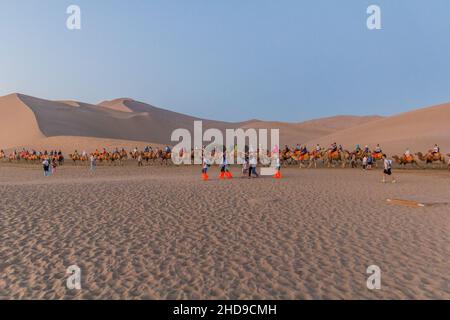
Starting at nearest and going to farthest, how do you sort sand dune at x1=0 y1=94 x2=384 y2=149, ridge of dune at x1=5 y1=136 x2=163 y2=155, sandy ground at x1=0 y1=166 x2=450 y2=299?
sandy ground at x1=0 y1=166 x2=450 y2=299 → ridge of dune at x1=5 y1=136 x2=163 y2=155 → sand dune at x1=0 y1=94 x2=384 y2=149

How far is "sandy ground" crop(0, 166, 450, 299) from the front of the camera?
5965 millimetres

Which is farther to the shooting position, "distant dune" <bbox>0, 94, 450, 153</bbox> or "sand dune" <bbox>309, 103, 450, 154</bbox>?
"distant dune" <bbox>0, 94, 450, 153</bbox>

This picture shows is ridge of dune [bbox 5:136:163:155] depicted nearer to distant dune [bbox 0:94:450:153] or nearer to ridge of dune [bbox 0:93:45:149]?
distant dune [bbox 0:94:450:153]

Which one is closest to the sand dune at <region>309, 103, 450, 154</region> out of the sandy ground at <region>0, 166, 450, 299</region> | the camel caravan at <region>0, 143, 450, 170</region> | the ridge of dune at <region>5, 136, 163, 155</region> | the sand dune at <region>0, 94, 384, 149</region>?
the camel caravan at <region>0, 143, 450, 170</region>

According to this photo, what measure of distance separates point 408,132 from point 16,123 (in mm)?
90534

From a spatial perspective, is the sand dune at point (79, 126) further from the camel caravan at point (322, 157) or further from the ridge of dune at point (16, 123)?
the camel caravan at point (322, 157)

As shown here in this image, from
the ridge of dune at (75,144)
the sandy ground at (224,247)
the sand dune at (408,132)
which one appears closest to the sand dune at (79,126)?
the ridge of dune at (75,144)

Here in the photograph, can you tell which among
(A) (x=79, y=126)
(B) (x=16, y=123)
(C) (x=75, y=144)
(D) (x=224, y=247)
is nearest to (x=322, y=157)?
(D) (x=224, y=247)

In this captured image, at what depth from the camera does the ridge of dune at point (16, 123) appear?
8156 cm

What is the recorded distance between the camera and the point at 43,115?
9838 centimetres

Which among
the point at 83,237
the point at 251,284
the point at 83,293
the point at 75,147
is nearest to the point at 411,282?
the point at 251,284

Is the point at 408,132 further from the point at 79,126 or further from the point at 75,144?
the point at 79,126
